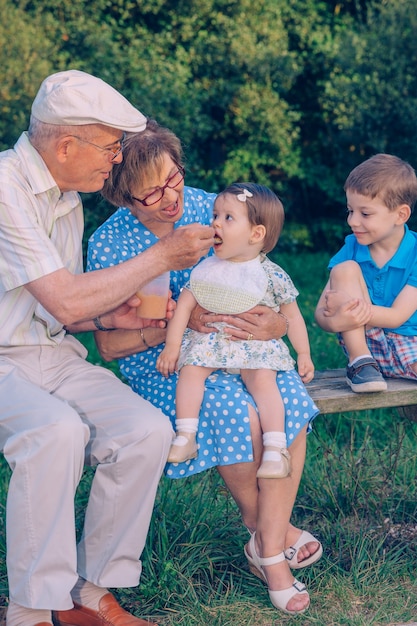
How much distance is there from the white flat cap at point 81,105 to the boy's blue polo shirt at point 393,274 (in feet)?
3.37

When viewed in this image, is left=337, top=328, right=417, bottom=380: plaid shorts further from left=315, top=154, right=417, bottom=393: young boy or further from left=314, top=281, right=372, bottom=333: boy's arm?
left=314, top=281, right=372, bottom=333: boy's arm

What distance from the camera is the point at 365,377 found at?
10.6 ft

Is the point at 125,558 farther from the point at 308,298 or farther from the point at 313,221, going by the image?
the point at 313,221

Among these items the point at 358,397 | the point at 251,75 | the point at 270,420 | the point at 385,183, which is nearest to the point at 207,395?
the point at 270,420

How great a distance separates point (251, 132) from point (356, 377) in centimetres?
719

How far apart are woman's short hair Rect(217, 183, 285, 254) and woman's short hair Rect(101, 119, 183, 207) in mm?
285

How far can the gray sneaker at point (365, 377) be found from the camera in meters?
3.20

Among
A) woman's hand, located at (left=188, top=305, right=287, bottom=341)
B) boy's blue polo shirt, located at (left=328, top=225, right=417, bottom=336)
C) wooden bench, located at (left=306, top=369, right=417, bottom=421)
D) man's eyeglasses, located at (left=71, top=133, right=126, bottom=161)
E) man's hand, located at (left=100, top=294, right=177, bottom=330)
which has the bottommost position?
wooden bench, located at (left=306, top=369, right=417, bottom=421)

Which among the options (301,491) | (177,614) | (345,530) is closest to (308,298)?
(301,491)

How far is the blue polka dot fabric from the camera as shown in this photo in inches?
117

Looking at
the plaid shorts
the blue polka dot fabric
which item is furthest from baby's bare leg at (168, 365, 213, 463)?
the plaid shorts

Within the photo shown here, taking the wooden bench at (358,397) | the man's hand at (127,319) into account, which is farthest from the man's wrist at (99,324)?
the wooden bench at (358,397)

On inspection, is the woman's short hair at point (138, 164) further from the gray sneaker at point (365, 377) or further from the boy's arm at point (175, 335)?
the gray sneaker at point (365, 377)

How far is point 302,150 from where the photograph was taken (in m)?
10.8
